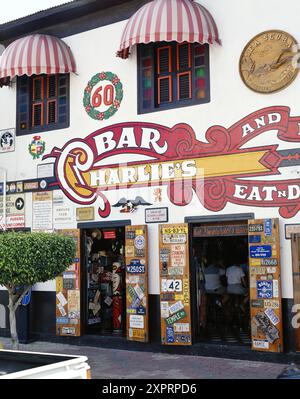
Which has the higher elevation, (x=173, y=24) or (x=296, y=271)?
(x=173, y=24)

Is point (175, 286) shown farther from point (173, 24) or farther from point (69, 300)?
point (173, 24)

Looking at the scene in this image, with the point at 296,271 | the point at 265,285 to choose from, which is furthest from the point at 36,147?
the point at 296,271

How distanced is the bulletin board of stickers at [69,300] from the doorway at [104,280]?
0.19 m

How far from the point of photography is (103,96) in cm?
1235

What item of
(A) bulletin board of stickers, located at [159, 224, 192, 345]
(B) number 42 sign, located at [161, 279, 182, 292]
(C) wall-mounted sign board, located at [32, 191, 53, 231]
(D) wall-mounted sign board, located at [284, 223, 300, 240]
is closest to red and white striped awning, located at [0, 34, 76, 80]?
(C) wall-mounted sign board, located at [32, 191, 53, 231]

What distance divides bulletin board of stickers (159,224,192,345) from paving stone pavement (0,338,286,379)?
0.45 meters

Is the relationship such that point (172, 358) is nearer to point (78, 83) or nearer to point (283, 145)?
point (283, 145)

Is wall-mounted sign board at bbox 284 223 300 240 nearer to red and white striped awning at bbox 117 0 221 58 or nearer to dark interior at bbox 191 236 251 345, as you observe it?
dark interior at bbox 191 236 251 345

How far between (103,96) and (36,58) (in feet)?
5.73

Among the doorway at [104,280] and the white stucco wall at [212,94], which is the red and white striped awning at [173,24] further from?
the doorway at [104,280]

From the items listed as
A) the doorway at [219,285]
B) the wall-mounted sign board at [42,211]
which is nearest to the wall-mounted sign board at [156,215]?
the doorway at [219,285]

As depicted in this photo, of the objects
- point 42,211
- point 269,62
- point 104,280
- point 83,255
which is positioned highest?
point 269,62

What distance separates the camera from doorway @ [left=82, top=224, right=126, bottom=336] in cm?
1234
